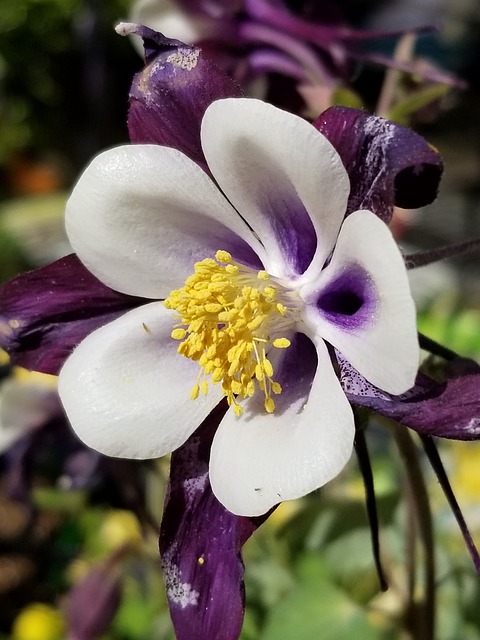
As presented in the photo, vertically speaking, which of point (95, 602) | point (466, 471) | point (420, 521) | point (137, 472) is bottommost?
point (466, 471)

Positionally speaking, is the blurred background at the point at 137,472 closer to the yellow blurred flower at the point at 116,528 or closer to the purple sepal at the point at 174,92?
the yellow blurred flower at the point at 116,528

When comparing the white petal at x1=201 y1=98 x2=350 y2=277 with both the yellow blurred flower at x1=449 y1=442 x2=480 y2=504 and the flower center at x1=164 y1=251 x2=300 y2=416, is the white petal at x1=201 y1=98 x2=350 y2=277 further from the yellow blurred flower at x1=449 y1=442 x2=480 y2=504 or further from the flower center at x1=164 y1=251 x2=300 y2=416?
the yellow blurred flower at x1=449 y1=442 x2=480 y2=504

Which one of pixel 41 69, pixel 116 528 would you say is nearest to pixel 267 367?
pixel 116 528

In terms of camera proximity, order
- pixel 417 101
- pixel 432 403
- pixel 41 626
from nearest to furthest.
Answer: pixel 432 403, pixel 417 101, pixel 41 626

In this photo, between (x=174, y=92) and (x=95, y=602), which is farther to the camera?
(x=95, y=602)

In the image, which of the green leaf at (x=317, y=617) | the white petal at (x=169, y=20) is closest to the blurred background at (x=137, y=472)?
the green leaf at (x=317, y=617)

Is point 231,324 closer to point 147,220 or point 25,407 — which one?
point 147,220

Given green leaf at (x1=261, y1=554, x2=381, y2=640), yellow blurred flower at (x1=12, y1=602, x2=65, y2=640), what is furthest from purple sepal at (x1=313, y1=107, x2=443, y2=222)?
yellow blurred flower at (x1=12, y1=602, x2=65, y2=640)
